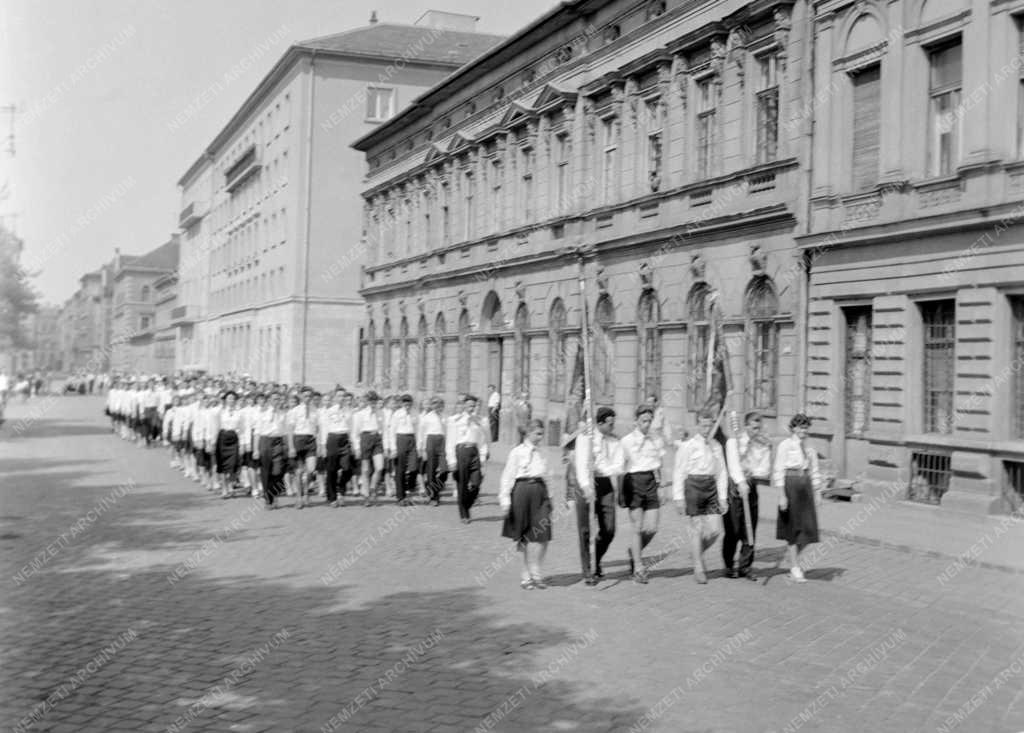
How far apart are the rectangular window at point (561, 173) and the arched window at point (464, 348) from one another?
7695mm

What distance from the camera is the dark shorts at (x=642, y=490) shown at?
11578 millimetres

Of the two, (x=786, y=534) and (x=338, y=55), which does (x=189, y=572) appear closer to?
(x=786, y=534)

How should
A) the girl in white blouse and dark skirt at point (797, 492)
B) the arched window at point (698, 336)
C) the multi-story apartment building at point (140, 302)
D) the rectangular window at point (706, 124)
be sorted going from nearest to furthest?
the girl in white blouse and dark skirt at point (797, 492) → the arched window at point (698, 336) → the rectangular window at point (706, 124) → the multi-story apartment building at point (140, 302)

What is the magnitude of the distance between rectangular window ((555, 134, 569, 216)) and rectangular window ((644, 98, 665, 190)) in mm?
4351

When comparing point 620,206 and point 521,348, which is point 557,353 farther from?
point 620,206

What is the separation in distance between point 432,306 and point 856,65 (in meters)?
23.8

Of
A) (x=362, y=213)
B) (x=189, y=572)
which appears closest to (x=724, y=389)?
(x=189, y=572)

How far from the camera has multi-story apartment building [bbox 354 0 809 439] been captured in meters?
22.2

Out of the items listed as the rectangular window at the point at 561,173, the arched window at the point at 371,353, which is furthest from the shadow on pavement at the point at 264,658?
the arched window at the point at 371,353

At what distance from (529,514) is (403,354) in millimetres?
34197

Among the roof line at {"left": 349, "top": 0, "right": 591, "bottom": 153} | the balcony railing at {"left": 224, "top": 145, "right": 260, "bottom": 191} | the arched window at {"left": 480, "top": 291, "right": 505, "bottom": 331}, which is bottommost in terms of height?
the arched window at {"left": 480, "top": 291, "right": 505, "bottom": 331}

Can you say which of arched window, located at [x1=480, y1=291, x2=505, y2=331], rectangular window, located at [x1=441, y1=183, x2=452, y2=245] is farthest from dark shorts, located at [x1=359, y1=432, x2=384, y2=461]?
rectangular window, located at [x1=441, y1=183, x2=452, y2=245]

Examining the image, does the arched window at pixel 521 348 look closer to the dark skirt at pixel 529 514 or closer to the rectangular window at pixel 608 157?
the rectangular window at pixel 608 157

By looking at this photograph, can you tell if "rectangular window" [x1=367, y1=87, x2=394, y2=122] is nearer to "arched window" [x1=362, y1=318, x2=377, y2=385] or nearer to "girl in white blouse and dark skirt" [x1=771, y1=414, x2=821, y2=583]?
"arched window" [x1=362, y1=318, x2=377, y2=385]
